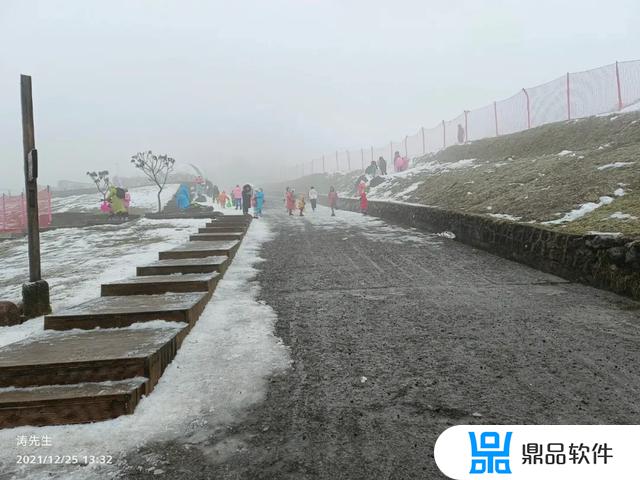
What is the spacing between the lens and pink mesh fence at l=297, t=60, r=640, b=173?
1816 cm

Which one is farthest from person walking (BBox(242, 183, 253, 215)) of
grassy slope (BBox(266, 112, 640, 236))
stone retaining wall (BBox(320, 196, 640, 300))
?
stone retaining wall (BBox(320, 196, 640, 300))

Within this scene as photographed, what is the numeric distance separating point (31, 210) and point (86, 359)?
2.78 meters

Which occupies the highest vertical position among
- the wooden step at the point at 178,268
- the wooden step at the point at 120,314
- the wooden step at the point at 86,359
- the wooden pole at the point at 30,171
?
the wooden pole at the point at 30,171

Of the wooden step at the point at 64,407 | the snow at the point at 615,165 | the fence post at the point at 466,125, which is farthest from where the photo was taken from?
the fence post at the point at 466,125

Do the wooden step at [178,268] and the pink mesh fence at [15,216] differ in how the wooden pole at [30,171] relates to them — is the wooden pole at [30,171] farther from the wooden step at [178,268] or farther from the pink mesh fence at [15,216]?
the pink mesh fence at [15,216]

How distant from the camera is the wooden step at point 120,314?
3998mm

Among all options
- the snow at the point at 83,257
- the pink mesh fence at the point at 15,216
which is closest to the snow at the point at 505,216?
the snow at the point at 83,257

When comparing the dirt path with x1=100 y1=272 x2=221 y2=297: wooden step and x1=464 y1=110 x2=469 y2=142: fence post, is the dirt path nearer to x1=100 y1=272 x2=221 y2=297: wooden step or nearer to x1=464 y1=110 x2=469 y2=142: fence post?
x1=100 y1=272 x2=221 y2=297: wooden step

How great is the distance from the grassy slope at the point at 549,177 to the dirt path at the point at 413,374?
2378mm

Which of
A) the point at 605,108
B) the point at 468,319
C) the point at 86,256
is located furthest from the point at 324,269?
the point at 605,108

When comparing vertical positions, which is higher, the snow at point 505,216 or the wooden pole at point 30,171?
the wooden pole at point 30,171

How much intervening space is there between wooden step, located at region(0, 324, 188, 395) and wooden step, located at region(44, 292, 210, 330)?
0.38 m

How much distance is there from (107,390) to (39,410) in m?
0.38

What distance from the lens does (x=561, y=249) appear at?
6.60 metres
